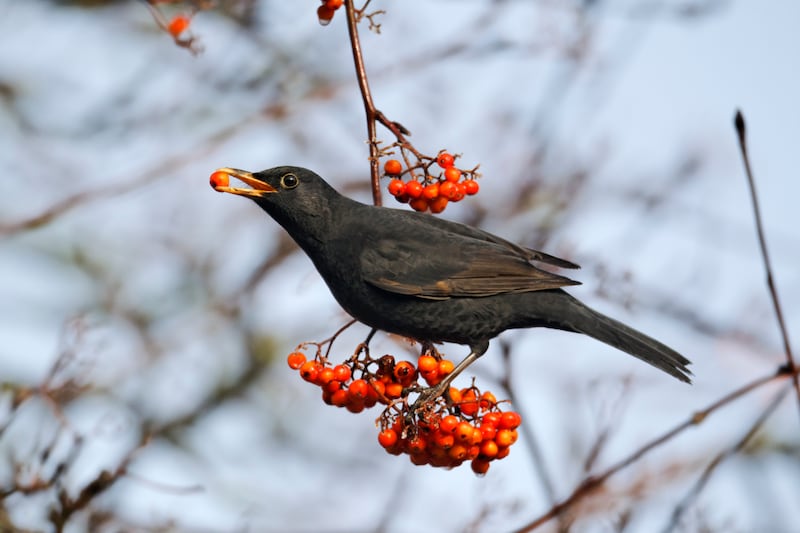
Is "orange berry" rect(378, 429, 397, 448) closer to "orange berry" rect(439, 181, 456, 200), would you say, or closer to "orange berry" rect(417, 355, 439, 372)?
"orange berry" rect(417, 355, 439, 372)

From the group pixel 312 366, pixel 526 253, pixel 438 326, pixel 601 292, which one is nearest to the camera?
pixel 312 366

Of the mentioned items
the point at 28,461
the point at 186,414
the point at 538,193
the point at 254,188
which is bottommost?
the point at 28,461

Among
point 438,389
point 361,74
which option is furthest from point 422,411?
point 361,74

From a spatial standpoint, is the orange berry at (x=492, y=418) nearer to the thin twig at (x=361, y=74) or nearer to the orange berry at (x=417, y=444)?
the orange berry at (x=417, y=444)

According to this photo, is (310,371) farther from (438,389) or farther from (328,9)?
(328,9)

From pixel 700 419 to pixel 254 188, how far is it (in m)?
2.13

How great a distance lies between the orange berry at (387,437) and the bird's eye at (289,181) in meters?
1.26

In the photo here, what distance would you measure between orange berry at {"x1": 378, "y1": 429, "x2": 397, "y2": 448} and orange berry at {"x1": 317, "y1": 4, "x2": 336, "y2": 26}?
162 centimetres

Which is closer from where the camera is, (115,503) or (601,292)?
(115,503)

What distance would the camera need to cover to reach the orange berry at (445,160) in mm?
4148

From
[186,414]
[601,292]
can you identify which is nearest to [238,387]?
[186,414]

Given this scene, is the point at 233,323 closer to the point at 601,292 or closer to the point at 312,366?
the point at 601,292

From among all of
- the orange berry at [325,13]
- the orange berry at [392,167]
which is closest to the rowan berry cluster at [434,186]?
the orange berry at [392,167]

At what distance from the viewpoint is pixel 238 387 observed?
849 cm
